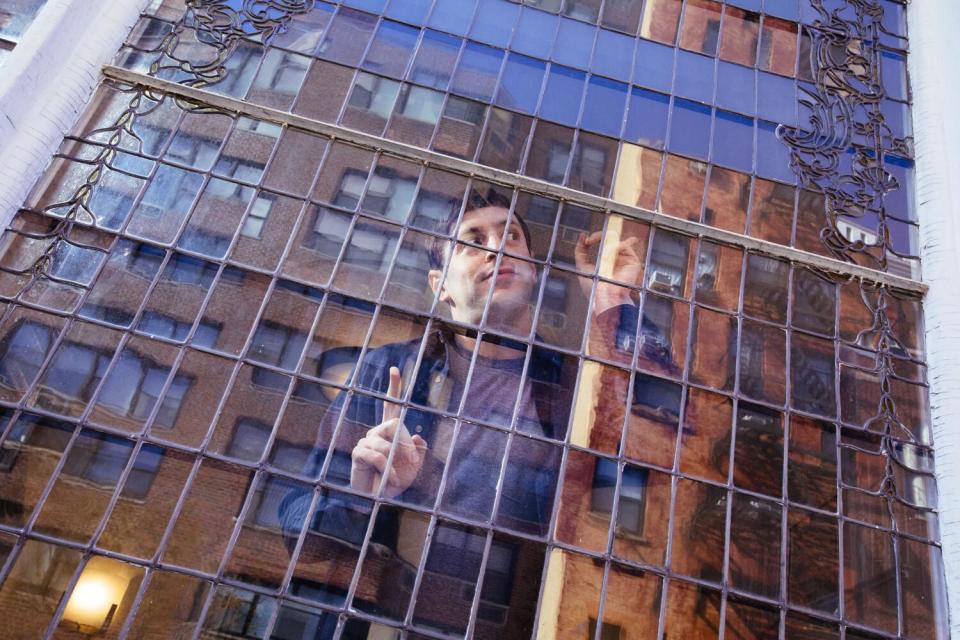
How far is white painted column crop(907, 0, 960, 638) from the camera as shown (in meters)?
7.08

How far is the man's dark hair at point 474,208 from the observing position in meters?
7.47

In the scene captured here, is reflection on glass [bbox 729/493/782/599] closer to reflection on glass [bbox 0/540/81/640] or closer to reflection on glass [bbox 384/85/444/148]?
reflection on glass [bbox 384/85/444/148]

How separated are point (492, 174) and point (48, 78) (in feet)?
14.6

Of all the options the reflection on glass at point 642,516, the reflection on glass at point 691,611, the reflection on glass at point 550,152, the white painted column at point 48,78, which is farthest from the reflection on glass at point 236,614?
the reflection on glass at point 550,152

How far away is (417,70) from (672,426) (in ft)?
15.2

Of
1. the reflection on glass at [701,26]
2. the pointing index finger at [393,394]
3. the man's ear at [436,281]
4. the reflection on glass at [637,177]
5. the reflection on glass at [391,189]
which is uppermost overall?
the reflection on glass at [701,26]

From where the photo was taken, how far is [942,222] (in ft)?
27.6

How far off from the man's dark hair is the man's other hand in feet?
5.20

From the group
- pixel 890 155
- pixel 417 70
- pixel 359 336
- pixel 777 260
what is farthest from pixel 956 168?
pixel 359 336

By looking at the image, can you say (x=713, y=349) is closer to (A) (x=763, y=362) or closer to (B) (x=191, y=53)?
(A) (x=763, y=362)

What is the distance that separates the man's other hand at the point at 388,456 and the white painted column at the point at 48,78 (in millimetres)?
3869

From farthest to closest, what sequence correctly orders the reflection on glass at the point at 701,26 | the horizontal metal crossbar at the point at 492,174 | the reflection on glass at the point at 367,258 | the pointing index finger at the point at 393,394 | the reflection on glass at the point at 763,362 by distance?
the reflection on glass at the point at 701,26
the horizontal metal crossbar at the point at 492,174
the reflection on glass at the point at 763,362
the reflection on glass at the point at 367,258
the pointing index finger at the point at 393,394

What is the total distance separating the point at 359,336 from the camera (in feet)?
22.8

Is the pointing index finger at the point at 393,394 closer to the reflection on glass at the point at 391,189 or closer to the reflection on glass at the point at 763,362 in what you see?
the reflection on glass at the point at 391,189
